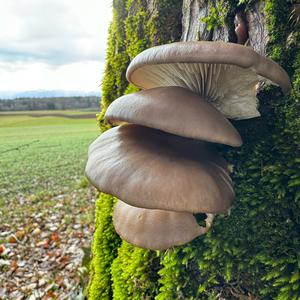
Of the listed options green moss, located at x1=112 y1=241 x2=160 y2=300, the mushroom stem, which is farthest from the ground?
the mushroom stem

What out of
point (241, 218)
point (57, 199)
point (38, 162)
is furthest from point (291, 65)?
point (38, 162)

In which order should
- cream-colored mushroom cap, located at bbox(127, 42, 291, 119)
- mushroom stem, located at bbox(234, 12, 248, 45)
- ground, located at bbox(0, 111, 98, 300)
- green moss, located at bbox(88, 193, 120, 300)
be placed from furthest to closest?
1. ground, located at bbox(0, 111, 98, 300)
2. green moss, located at bbox(88, 193, 120, 300)
3. mushroom stem, located at bbox(234, 12, 248, 45)
4. cream-colored mushroom cap, located at bbox(127, 42, 291, 119)

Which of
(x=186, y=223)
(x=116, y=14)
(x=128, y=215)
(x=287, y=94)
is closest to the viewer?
(x=287, y=94)

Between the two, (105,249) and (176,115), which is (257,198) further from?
(105,249)

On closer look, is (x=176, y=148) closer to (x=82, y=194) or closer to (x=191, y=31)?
(x=191, y=31)

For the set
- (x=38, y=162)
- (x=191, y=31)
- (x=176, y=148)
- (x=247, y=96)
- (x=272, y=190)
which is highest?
(x=191, y=31)

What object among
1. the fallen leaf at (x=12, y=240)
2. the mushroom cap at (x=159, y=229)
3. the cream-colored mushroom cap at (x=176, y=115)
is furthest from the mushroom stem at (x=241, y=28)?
the fallen leaf at (x=12, y=240)

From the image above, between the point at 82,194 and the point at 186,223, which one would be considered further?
the point at 82,194

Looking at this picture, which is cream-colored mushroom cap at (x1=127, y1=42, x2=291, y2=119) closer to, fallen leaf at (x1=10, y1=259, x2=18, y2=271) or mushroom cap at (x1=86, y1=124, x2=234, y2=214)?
mushroom cap at (x1=86, y1=124, x2=234, y2=214)
